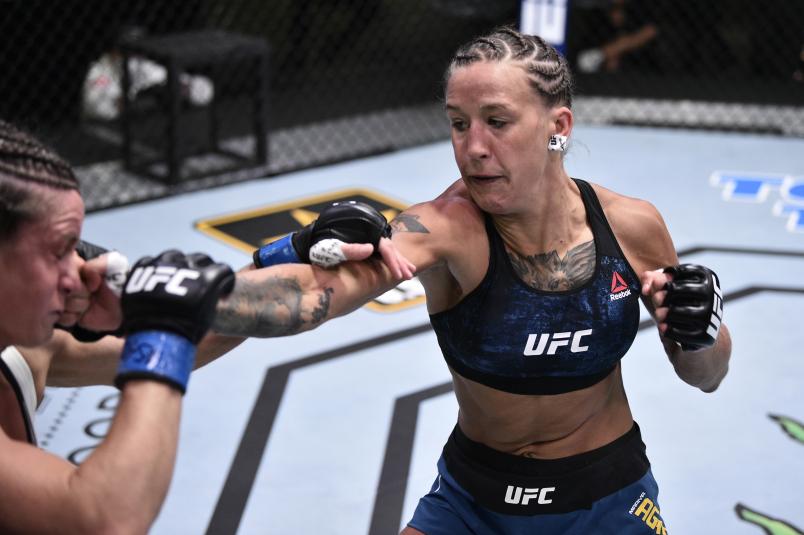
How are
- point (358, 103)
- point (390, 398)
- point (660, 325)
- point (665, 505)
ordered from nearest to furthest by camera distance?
point (660, 325)
point (665, 505)
point (390, 398)
point (358, 103)

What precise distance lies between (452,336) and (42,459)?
92cm

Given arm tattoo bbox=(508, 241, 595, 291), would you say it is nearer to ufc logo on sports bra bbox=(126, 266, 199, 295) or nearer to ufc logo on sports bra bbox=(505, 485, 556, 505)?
ufc logo on sports bra bbox=(505, 485, 556, 505)

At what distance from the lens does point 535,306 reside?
2.23m

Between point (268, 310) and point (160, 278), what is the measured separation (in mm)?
318

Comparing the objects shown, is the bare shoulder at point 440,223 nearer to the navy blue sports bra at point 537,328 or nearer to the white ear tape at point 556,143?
the navy blue sports bra at point 537,328

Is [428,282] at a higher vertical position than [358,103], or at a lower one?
higher

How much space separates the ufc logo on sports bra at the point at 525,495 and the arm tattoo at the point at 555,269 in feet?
1.41

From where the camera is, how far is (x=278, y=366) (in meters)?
4.11

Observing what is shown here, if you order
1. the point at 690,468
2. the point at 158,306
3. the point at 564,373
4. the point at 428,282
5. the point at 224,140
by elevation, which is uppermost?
the point at 158,306

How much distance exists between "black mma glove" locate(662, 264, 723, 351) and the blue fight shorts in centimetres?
32

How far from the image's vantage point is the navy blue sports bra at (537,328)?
2.22 m

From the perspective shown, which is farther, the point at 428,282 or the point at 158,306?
the point at 428,282

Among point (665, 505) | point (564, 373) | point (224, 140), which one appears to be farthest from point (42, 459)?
point (224, 140)

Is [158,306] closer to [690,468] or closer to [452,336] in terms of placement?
[452,336]
